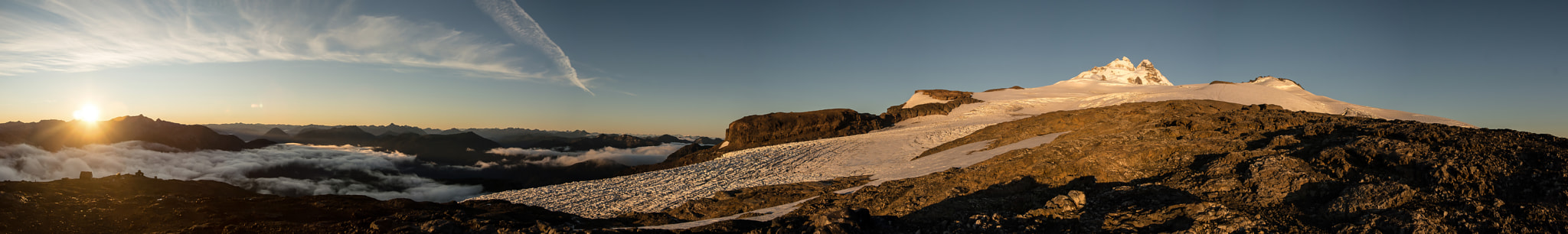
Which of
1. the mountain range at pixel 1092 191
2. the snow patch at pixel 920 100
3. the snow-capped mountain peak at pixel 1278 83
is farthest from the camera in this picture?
the snow patch at pixel 920 100

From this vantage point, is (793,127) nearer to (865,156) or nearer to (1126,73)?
(865,156)

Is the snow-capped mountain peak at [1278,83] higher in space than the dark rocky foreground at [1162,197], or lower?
higher

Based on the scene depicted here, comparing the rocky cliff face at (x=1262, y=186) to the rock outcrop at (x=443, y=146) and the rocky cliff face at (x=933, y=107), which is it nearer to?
the rocky cliff face at (x=933, y=107)

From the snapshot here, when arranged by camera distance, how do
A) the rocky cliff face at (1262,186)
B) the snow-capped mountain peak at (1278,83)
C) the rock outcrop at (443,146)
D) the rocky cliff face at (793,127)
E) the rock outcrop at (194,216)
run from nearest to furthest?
1. the rocky cliff face at (1262,186)
2. the rock outcrop at (194,216)
3. the rocky cliff face at (793,127)
4. the snow-capped mountain peak at (1278,83)
5. the rock outcrop at (443,146)

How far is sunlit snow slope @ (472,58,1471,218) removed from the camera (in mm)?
23328

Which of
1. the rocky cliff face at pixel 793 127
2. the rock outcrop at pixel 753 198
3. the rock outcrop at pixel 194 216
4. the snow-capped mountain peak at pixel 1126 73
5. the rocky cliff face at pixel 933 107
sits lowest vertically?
the rock outcrop at pixel 753 198

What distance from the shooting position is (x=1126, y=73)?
88.8 meters

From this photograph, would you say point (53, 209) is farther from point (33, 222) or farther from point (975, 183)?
point (975, 183)

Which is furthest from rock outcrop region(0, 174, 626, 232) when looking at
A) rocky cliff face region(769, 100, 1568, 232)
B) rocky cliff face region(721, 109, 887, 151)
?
rocky cliff face region(721, 109, 887, 151)

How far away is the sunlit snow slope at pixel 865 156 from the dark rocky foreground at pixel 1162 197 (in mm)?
6187

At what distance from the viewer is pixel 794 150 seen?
1380 inches

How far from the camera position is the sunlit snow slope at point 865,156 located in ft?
76.5

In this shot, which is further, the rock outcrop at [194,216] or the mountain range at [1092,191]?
the rock outcrop at [194,216]

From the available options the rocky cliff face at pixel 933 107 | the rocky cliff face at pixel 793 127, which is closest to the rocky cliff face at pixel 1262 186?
the rocky cliff face at pixel 793 127
